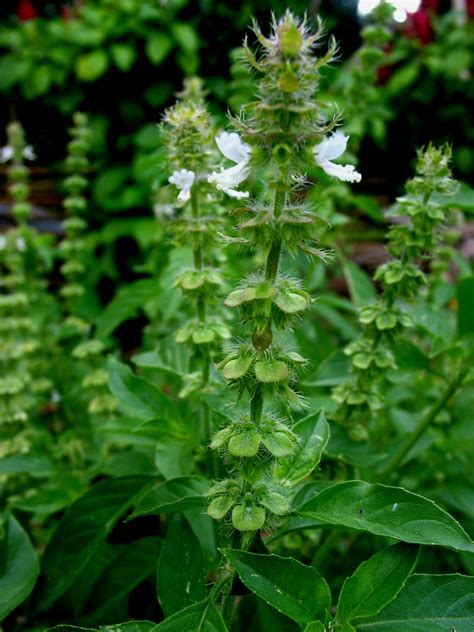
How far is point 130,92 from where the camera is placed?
19.5 ft

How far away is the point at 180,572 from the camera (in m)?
1.35

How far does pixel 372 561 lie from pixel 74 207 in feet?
7.94

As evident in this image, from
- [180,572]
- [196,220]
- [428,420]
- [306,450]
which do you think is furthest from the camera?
[428,420]

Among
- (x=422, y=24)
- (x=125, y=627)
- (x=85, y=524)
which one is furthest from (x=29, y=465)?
(x=422, y=24)

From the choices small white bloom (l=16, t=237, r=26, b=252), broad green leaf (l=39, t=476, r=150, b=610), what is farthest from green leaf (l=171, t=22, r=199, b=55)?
broad green leaf (l=39, t=476, r=150, b=610)

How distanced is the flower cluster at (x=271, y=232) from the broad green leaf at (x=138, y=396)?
499 millimetres

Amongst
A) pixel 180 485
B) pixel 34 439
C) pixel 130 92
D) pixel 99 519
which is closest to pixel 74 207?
pixel 34 439

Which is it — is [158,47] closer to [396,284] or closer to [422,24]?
[422,24]

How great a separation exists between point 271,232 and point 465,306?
1.18 metres

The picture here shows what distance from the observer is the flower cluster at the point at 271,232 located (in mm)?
1035

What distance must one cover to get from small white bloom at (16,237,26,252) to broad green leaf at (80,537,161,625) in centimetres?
179

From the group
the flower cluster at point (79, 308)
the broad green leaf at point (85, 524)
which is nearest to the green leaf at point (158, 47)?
the flower cluster at point (79, 308)

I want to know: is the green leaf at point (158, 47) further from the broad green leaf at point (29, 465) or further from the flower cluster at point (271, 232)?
the flower cluster at point (271, 232)

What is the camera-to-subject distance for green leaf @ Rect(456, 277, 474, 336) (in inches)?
79.3
